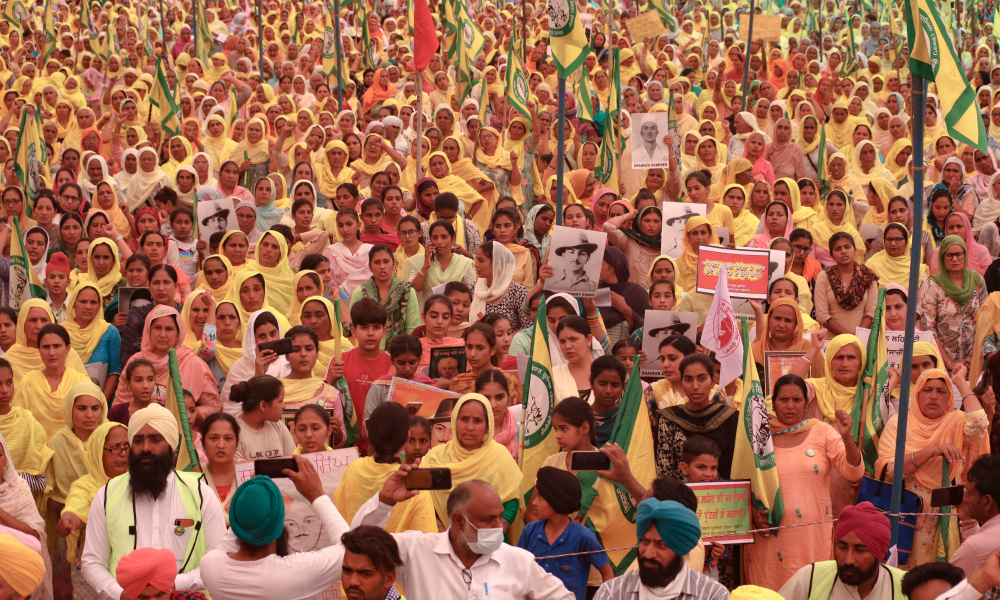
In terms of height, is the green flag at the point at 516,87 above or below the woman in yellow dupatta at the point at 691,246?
above

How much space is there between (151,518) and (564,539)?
1.51 metres

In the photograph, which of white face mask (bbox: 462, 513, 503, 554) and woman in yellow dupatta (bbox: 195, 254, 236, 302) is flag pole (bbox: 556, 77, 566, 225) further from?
white face mask (bbox: 462, 513, 503, 554)

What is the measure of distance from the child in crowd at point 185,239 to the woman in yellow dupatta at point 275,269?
95 centimetres

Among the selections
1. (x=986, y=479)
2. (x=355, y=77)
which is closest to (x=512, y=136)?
(x=355, y=77)

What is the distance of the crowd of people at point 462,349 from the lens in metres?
3.67

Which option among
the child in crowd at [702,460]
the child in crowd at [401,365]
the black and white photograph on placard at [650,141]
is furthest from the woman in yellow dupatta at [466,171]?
the child in crowd at [702,460]

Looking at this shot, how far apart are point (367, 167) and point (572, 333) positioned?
19.1 ft

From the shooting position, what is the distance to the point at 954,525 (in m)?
5.05

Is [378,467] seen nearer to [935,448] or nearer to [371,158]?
[935,448]

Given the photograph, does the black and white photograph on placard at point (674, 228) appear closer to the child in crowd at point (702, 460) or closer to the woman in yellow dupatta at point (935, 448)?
the woman in yellow dupatta at point (935, 448)

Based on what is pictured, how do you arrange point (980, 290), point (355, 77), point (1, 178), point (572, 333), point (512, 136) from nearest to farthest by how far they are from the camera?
1. point (572, 333)
2. point (980, 290)
3. point (1, 178)
4. point (512, 136)
5. point (355, 77)

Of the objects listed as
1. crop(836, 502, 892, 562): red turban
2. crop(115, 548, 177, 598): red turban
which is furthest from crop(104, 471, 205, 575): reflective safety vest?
crop(836, 502, 892, 562): red turban

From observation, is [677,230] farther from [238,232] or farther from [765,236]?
[238,232]

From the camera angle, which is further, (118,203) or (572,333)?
(118,203)
